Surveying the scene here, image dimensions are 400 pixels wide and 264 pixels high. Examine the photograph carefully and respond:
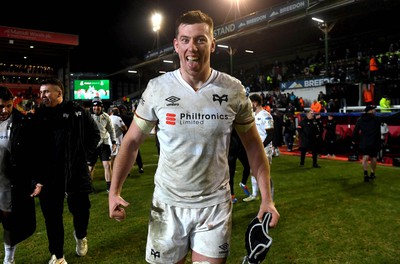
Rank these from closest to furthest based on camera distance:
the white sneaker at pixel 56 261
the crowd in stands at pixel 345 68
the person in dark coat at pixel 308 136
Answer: the white sneaker at pixel 56 261
the person in dark coat at pixel 308 136
the crowd in stands at pixel 345 68

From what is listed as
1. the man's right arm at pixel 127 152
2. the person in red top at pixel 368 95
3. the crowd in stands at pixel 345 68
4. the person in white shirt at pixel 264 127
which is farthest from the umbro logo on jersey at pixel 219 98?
the crowd in stands at pixel 345 68

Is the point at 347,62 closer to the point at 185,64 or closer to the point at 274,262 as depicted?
the point at 274,262

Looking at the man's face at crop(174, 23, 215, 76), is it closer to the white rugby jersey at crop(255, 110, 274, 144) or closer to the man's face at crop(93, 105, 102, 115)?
the white rugby jersey at crop(255, 110, 274, 144)

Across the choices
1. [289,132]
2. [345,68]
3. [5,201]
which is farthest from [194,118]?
[345,68]

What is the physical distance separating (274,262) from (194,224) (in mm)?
2487

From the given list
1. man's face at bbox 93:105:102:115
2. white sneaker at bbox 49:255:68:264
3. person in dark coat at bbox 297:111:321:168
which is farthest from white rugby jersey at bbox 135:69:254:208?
person in dark coat at bbox 297:111:321:168

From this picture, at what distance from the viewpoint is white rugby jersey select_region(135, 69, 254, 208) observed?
2.25 m

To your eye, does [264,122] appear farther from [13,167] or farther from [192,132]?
[192,132]

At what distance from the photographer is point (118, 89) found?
1935 inches

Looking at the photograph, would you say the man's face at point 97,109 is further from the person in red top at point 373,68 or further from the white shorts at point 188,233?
the person in red top at point 373,68

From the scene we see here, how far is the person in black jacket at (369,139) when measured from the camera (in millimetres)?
9180

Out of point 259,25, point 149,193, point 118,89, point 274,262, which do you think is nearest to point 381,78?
point 259,25

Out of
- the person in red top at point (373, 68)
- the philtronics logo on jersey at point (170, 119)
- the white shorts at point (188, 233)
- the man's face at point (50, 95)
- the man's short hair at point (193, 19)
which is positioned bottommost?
the white shorts at point (188, 233)

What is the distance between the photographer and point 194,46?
2266 mm
